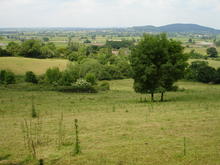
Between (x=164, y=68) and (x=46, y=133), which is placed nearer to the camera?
(x=46, y=133)

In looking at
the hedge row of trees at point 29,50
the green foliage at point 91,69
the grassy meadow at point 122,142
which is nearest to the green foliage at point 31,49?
the hedge row of trees at point 29,50

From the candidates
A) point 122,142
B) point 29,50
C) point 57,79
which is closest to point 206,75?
point 57,79

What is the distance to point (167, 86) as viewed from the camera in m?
32.7

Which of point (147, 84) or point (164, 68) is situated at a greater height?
point (164, 68)

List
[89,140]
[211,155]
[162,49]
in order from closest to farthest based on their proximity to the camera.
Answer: [211,155]
[89,140]
[162,49]

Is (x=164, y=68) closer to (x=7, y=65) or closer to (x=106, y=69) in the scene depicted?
(x=106, y=69)

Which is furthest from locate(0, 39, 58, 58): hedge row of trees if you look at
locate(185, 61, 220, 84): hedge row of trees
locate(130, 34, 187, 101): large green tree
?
locate(130, 34, 187, 101): large green tree

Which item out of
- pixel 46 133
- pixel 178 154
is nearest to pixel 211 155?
pixel 178 154

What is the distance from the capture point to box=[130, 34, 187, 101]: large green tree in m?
31.1

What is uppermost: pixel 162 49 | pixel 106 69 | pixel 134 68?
pixel 162 49

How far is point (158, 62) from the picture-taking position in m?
31.8

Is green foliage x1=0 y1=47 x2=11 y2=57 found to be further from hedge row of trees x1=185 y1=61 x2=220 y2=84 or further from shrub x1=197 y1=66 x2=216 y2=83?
shrub x1=197 y1=66 x2=216 y2=83

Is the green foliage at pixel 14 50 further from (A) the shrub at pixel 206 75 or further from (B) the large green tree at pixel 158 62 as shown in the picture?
(B) the large green tree at pixel 158 62

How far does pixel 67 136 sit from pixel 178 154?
6409 millimetres
